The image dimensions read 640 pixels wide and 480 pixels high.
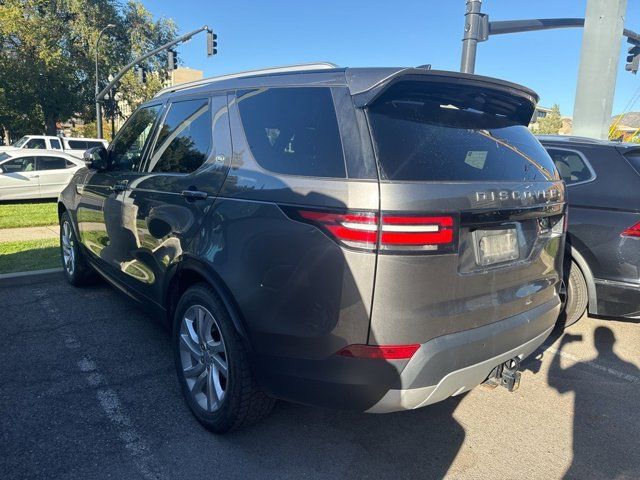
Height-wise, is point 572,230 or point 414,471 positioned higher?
point 572,230

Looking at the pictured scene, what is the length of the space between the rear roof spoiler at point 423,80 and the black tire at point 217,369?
125cm

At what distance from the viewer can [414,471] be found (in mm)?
2479

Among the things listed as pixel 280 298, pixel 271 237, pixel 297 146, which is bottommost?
pixel 280 298

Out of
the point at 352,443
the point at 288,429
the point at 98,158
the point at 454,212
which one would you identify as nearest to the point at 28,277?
the point at 98,158

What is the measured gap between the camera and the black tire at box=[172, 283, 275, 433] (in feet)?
8.02

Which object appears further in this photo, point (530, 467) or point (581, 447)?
point (581, 447)

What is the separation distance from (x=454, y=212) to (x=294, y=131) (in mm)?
863

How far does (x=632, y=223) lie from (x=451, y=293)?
8.55ft

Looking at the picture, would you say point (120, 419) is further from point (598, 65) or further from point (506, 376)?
point (598, 65)

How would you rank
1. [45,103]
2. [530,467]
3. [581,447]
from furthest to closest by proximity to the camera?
[45,103], [581,447], [530,467]

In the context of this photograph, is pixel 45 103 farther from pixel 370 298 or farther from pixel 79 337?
pixel 370 298

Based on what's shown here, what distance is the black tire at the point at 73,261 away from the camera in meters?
4.96

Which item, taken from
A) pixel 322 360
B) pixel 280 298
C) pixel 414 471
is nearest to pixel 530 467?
pixel 414 471

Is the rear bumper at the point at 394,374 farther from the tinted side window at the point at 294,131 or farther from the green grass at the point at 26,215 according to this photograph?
the green grass at the point at 26,215
